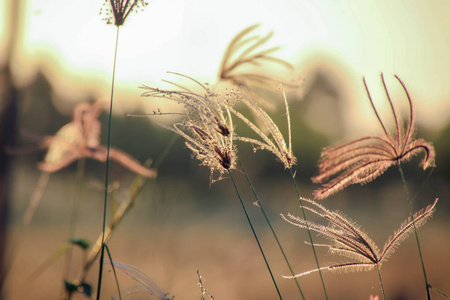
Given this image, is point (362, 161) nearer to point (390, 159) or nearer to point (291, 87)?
point (390, 159)

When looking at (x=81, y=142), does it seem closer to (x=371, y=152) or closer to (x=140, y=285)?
(x=140, y=285)

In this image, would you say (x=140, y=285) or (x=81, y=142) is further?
(x=81, y=142)

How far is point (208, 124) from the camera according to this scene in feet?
2.32

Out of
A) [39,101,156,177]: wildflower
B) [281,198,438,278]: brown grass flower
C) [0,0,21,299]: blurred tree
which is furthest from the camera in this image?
[0,0,21,299]: blurred tree

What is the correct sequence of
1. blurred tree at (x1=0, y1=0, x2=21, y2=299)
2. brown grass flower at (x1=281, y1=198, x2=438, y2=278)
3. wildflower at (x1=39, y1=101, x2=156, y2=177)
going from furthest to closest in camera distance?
blurred tree at (x1=0, y1=0, x2=21, y2=299) < wildflower at (x1=39, y1=101, x2=156, y2=177) < brown grass flower at (x1=281, y1=198, x2=438, y2=278)

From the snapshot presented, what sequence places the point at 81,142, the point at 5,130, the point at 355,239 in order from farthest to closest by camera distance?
the point at 5,130 < the point at 81,142 < the point at 355,239

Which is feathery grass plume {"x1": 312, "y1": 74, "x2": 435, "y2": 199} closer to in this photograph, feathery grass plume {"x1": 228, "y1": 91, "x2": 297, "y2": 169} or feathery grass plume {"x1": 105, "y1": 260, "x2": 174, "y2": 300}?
feathery grass plume {"x1": 228, "y1": 91, "x2": 297, "y2": 169}

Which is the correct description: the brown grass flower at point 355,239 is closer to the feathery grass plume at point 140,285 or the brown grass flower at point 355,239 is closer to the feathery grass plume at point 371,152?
the feathery grass plume at point 371,152

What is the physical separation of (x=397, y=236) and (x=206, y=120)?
35 cm

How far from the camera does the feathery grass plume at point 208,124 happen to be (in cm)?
69

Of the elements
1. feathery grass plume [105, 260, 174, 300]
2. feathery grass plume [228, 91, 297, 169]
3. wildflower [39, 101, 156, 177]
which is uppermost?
feathery grass plume [228, 91, 297, 169]

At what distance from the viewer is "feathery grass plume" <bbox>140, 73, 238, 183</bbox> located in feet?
2.28

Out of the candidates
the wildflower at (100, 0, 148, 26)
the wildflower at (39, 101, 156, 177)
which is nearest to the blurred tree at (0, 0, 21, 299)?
the wildflower at (39, 101, 156, 177)

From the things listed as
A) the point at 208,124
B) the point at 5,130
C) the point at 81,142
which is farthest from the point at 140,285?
the point at 5,130
